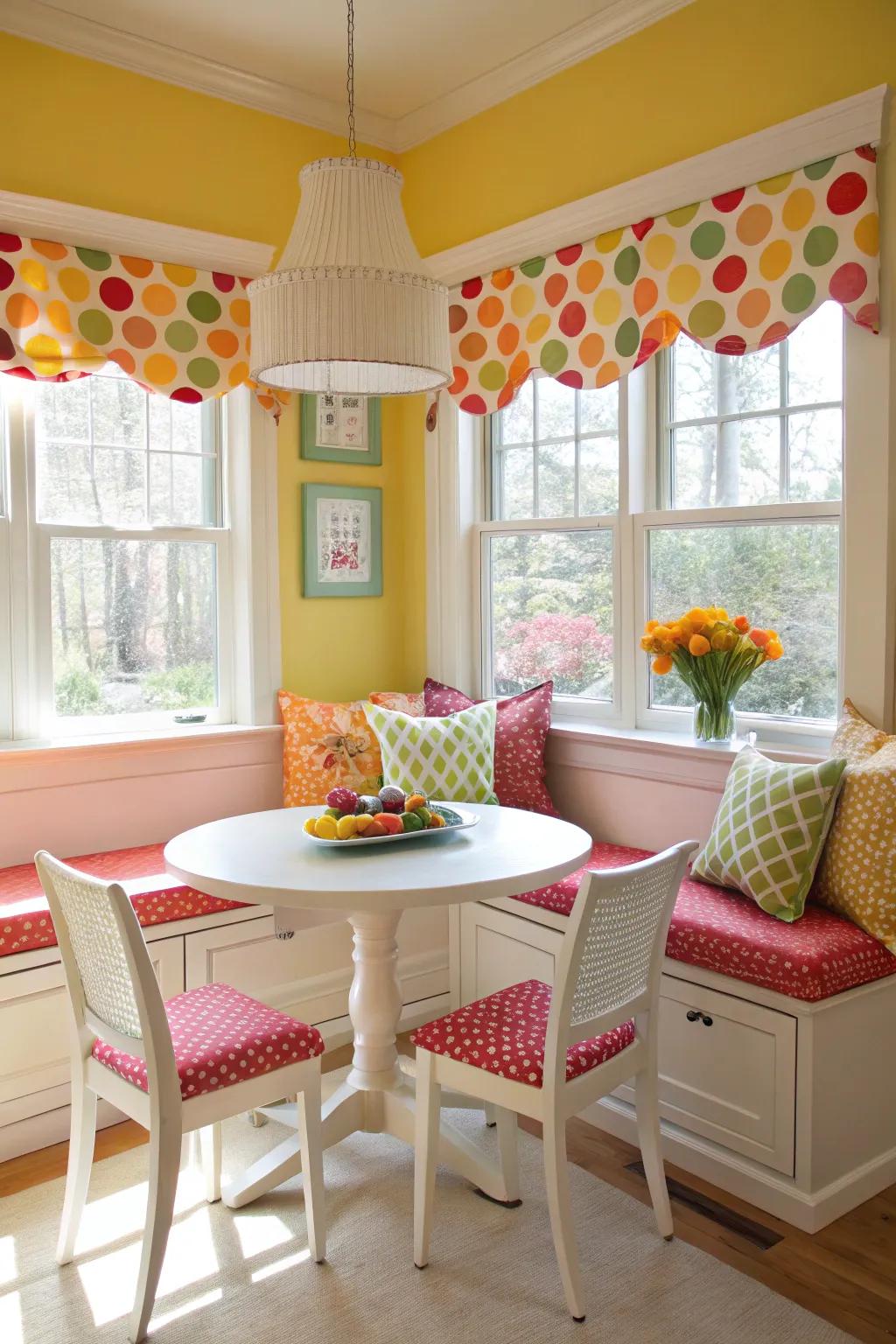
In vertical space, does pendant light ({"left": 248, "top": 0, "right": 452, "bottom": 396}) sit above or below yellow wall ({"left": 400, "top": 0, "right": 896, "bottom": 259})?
below

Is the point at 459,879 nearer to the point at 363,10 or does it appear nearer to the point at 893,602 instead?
the point at 893,602

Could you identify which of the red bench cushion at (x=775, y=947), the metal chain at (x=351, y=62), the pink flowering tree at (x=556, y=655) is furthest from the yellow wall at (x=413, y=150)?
the red bench cushion at (x=775, y=947)

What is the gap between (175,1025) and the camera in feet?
7.27

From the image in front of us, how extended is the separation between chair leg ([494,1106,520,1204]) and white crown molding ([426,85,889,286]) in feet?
6.61

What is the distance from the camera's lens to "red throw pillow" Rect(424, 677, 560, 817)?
3.44m

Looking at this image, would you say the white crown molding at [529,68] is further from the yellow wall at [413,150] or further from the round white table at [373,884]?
the round white table at [373,884]

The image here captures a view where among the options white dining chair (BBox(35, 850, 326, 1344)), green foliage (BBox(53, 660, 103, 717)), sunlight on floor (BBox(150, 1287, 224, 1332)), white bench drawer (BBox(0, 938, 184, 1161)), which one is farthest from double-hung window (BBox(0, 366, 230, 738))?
sunlight on floor (BBox(150, 1287, 224, 1332))

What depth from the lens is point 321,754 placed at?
3.58m

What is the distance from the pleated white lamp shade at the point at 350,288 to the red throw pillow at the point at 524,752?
4.56 ft

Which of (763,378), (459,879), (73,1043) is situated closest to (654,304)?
(763,378)

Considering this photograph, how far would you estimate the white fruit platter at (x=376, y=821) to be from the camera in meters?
2.42

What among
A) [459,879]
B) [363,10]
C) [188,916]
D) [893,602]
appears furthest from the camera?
[363,10]

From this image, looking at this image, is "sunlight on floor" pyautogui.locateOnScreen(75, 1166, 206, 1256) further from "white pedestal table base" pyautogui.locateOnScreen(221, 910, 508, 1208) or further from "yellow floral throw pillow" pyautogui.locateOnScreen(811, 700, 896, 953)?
"yellow floral throw pillow" pyautogui.locateOnScreen(811, 700, 896, 953)

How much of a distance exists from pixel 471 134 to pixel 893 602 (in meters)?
2.24
